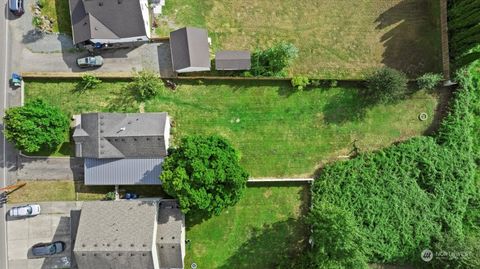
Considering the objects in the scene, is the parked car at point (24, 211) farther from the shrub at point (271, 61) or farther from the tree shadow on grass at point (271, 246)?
the shrub at point (271, 61)

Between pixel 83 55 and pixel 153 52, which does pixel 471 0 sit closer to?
pixel 153 52

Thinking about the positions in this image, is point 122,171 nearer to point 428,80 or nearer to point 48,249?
point 48,249

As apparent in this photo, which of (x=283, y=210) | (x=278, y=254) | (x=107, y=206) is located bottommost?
(x=278, y=254)

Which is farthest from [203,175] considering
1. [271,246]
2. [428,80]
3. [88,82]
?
[428,80]

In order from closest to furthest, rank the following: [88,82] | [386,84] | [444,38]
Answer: [386,84], [88,82], [444,38]

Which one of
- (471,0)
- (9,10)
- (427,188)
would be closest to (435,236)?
(427,188)

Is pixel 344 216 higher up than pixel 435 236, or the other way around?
pixel 344 216
